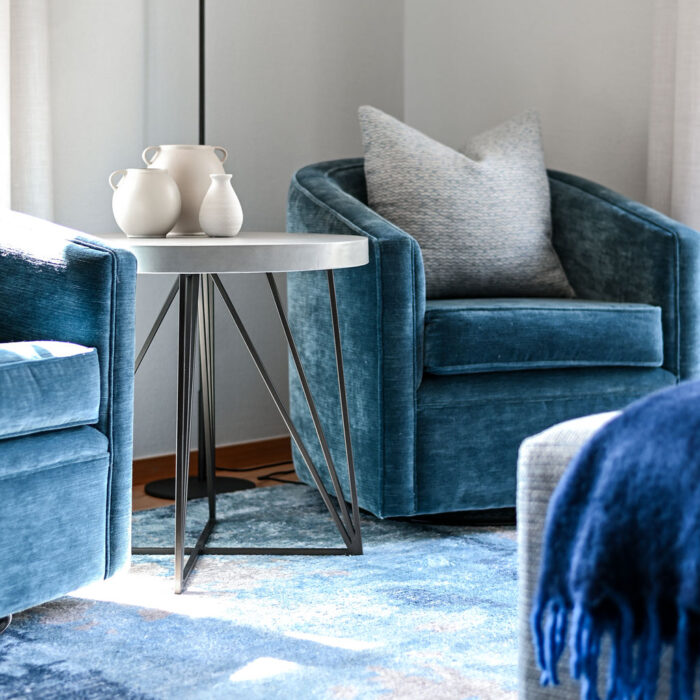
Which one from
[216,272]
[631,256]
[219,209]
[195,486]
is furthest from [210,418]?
[631,256]

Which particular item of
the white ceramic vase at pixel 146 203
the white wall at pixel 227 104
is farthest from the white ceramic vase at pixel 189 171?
the white wall at pixel 227 104

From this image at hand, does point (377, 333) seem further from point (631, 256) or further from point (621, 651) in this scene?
point (621, 651)

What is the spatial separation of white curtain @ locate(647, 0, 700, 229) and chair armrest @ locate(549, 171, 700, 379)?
284 mm

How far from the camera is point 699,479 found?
2.97 ft

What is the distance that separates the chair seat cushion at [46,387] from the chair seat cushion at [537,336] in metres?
0.75

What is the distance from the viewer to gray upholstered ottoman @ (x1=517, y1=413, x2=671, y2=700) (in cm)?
105

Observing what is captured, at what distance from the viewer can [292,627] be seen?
5.61 feet

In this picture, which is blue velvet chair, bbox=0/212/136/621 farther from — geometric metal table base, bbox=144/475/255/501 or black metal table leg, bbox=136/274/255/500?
geometric metal table base, bbox=144/475/255/501

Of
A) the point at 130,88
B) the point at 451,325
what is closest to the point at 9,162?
the point at 130,88

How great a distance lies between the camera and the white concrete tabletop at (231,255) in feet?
5.94

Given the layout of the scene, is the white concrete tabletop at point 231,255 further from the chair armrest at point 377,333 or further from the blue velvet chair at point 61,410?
the chair armrest at point 377,333

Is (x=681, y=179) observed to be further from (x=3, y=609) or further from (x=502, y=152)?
(x=3, y=609)

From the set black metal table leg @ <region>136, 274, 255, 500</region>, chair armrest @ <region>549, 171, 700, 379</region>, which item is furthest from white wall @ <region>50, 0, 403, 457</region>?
chair armrest @ <region>549, 171, 700, 379</region>

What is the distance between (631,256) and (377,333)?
0.71m
